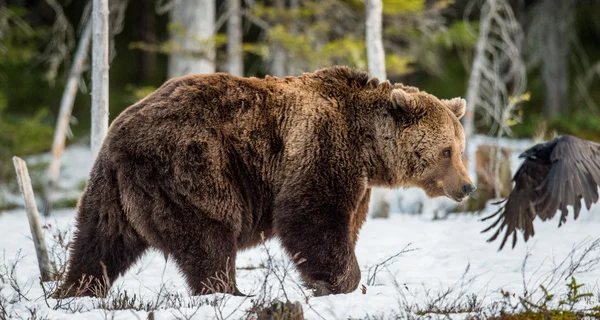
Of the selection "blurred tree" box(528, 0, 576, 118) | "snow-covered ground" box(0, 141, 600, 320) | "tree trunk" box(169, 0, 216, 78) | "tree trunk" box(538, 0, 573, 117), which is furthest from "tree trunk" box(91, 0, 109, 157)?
"tree trunk" box(538, 0, 573, 117)

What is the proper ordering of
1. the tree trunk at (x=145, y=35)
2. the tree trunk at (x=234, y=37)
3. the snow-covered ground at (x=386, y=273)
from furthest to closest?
1. the tree trunk at (x=145, y=35)
2. the tree trunk at (x=234, y=37)
3. the snow-covered ground at (x=386, y=273)

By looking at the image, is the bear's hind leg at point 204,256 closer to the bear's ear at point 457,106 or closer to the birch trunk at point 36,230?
the birch trunk at point 36,230

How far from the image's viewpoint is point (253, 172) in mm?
5660

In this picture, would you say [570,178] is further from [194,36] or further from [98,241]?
[194,36]

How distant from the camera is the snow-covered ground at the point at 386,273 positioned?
5.03 meters

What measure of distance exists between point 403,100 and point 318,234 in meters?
1.33

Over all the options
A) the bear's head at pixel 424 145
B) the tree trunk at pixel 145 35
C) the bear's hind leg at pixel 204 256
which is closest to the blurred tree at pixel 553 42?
the tree trunk at pixel 145 35

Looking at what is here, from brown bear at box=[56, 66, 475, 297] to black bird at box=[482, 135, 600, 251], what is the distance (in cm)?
55

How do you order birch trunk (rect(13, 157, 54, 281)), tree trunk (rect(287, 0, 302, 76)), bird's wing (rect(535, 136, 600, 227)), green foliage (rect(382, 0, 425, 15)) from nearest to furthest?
bird's wing (rect(535, 136, 600, 227)), birch trunk (rect(13, 157, 54, 281)), green foliage (rect(382, 0, 425, 15)), tree trunk (rect(287, 0, 302, 76))

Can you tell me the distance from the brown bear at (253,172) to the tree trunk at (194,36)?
7616 millimetres

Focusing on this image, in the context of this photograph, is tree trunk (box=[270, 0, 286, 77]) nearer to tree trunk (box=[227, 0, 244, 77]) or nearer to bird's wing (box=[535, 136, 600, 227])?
tree trunk (box=[227, 0, 244, 77])

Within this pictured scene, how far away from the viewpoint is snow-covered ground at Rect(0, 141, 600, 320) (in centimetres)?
503

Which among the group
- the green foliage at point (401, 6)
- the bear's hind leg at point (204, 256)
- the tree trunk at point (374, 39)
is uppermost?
the green foliage at point (401, 6)

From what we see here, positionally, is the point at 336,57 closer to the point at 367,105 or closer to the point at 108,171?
the point at 367,105
